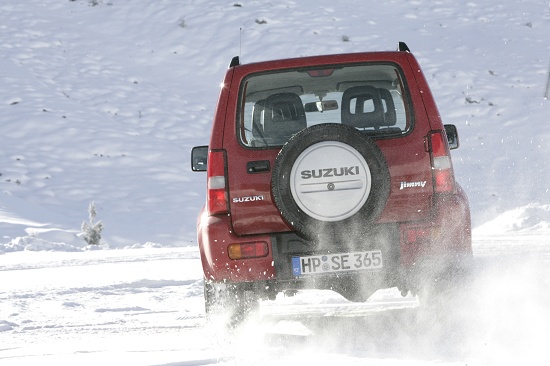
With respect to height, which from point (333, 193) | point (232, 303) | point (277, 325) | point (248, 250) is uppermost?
point (333, 193)

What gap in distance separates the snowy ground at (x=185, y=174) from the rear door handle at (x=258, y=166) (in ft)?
3.25

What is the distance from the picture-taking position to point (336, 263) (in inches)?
200

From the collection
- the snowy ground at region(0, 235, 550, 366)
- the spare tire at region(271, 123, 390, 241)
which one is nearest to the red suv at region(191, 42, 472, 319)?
the spare tire at region(271, 123, 390, 241)

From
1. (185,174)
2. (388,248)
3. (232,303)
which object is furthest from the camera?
(185,174)

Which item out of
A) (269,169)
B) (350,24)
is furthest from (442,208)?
(350,24)

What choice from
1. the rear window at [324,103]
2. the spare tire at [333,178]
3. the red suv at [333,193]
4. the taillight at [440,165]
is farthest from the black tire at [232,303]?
the taillight at [440,165]

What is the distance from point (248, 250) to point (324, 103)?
43.9 inches

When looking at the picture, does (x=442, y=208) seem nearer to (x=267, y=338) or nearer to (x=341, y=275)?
(x=341, y=275)

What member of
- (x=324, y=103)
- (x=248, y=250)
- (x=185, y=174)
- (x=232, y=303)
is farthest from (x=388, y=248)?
(x=185, y=174)

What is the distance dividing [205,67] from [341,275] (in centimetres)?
2236

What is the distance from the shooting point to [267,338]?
5.38m

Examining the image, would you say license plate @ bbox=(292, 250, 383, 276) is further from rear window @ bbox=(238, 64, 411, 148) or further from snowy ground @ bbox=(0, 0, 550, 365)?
rear window @ bbox=(238, 64, 411, 148)

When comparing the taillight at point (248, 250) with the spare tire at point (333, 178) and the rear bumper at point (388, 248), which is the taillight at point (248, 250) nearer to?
the rear bumper at point (388, 248)

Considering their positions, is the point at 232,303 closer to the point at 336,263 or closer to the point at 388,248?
the point at 336,263
